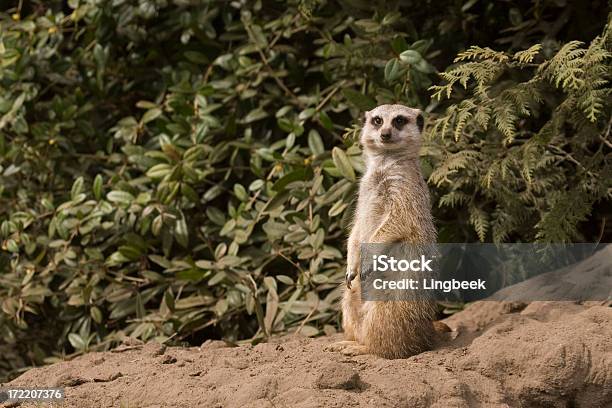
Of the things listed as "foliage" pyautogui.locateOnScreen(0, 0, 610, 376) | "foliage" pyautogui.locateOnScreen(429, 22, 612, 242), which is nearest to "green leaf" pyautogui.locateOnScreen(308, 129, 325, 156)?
"foliage" pyautogui.locateOnScreen(0, 0, 610, 376)

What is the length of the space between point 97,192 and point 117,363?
1.71 m

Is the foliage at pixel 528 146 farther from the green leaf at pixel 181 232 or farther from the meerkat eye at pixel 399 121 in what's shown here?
the green leaf at pixel 181 232

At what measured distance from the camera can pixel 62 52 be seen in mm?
6680

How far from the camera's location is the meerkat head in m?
4.06

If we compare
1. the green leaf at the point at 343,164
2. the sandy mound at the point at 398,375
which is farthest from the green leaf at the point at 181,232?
the sandy mound at the point at 398,375

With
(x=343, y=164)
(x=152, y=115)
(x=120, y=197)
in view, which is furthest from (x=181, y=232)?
(x=343, y=164)

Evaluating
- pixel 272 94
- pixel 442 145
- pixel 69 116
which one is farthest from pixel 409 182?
pixel 69 116

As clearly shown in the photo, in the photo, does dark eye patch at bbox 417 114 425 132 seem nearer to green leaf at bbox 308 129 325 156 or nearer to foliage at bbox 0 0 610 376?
foliage at bbox 0 0 610 376

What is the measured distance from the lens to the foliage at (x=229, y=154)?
4957 millimetres

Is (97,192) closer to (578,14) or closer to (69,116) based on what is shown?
(69,116)

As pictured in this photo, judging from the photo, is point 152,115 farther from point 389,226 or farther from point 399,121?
point 389,226

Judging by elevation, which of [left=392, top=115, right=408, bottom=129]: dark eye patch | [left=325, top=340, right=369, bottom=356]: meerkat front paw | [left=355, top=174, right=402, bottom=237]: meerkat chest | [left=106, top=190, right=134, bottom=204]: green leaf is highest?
[left=392, top=115, right=408, bottom=129]: dark eye patch

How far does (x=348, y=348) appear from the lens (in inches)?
153

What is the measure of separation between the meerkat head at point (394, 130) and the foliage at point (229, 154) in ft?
1.48
